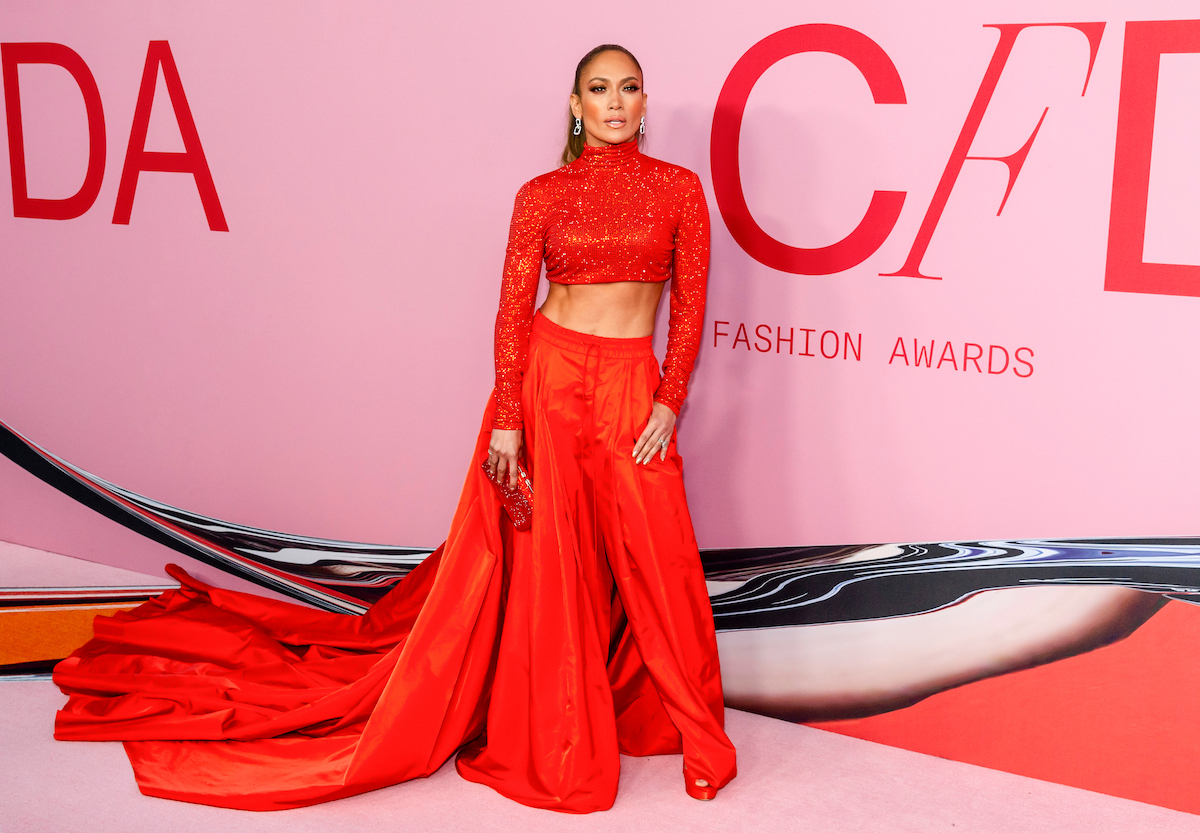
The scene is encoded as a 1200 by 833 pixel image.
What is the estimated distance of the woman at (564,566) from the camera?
8.18ft

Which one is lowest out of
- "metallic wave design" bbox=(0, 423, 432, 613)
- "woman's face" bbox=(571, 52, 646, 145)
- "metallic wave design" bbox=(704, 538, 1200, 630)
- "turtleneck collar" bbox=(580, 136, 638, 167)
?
"metallic wave design" bbox=(0, 423, 432, 613)

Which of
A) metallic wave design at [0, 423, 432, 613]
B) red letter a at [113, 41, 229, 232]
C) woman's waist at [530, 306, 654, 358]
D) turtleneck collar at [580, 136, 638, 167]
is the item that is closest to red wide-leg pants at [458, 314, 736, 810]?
woman's waist at [530, 306, 654, 358]

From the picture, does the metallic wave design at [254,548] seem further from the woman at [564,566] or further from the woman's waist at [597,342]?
the woman's waist at [597,342]

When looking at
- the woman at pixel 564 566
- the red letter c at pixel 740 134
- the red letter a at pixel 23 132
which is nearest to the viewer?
the woman at pixel 564 566

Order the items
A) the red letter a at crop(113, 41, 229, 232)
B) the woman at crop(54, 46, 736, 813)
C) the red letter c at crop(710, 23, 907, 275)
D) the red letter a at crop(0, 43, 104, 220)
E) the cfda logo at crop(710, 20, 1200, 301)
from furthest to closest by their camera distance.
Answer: the red letter a at crop(0, 43, 104, 220), the red letter a at crop(113, 41, 229, 232), the red letter c at crop(710, 23, 907, 275), the woman at crop(54, 46, 736, 813), the cfda logo at crop(710, 20, 1200, 301)

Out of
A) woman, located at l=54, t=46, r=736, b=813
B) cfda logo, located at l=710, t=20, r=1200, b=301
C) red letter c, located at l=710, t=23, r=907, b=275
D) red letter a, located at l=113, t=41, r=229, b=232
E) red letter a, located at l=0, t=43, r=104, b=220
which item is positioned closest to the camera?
cfda logo, located at l=710, t=20, r=1200, b=301

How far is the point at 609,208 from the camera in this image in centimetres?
246

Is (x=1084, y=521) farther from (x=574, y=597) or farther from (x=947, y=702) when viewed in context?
(x=574, y=597)

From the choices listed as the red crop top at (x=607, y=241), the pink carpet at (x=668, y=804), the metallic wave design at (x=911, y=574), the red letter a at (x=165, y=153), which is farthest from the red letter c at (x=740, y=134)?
the red letter a at (x=165, y=153)

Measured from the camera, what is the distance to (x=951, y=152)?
8.50 feet

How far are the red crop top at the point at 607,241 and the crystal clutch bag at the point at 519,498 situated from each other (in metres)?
0.13

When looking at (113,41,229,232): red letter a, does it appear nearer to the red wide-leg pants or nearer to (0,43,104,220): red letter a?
(0,43,104,220): red letter a

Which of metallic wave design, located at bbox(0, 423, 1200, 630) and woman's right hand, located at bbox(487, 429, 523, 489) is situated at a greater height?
woman's right hand, located at bbox(487, 429, 523, 489)

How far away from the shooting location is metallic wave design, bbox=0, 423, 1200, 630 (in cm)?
257
